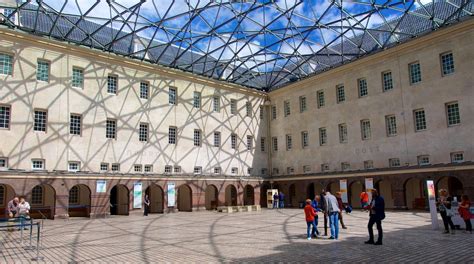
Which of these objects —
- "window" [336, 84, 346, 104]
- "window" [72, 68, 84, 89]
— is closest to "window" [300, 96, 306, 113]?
"window" [336, 84, 346, 104]

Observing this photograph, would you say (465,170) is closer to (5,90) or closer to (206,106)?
(206,106)

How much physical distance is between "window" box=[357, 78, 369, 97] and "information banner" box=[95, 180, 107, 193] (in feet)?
83.1

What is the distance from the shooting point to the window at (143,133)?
37.4 m

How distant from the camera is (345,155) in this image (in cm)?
3894

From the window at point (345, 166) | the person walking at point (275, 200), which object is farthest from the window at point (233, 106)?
the window at point (345, 166)

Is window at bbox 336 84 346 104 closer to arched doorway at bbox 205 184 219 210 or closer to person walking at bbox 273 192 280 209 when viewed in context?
person walking at bbox 273 192 280 209

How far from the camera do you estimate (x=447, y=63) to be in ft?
105

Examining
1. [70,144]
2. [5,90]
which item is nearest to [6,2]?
[5,90]

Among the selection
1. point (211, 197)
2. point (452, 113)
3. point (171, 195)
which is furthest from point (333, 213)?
point (211, 197)

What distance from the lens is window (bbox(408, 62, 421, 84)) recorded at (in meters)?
33.9

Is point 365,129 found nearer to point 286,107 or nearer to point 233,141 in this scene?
point 286,107

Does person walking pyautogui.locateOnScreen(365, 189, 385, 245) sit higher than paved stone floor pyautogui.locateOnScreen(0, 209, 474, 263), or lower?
higher

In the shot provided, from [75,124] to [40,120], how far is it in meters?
2.83

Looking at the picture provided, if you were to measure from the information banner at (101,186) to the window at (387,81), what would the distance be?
86.8 ft
